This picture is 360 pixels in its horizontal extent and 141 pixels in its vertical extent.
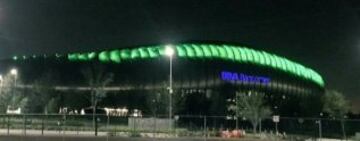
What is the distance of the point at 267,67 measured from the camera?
524 ft

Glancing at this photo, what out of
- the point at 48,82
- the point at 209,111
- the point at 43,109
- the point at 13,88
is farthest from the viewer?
the point at 209,111

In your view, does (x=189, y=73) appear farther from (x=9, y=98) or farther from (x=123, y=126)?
(x=123, y=126)

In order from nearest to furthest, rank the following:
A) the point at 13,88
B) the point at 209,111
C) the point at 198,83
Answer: the point at 13,88
the point at 209,111
the point at 198,83

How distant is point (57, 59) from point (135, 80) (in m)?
23.6

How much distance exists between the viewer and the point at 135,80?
5600 inches

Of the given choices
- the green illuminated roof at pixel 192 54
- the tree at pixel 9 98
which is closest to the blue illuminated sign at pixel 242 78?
the green illuminated roof at pixel 192 54

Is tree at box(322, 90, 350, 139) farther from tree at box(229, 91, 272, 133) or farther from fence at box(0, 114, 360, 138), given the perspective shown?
fence at box(0, 114, 360, 138)

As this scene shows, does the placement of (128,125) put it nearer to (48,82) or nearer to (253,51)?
(48,82)

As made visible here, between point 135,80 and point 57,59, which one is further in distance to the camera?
point 57,59

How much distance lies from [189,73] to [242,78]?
13591 millimetres

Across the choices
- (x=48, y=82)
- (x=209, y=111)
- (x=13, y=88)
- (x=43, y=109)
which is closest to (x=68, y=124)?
(x=13, y=88)

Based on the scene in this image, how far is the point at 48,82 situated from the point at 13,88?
23011mm

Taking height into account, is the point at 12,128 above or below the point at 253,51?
below

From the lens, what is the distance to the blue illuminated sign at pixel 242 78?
14675cm
